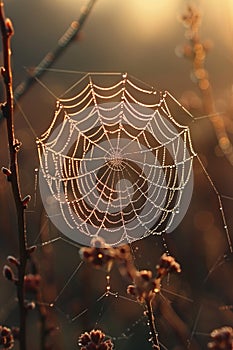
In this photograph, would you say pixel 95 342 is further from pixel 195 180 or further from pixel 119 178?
pixel 119 178

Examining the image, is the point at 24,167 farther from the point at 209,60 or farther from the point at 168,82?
the point at 209,60

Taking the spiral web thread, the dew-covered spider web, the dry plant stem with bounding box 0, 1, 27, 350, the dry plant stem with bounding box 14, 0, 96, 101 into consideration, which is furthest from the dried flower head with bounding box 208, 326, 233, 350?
the spiral web thread

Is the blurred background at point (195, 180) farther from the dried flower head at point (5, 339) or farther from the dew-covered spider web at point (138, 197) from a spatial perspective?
the dried flower head at point (5, 339)

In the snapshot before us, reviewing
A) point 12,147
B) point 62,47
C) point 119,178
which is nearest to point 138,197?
point 119,178

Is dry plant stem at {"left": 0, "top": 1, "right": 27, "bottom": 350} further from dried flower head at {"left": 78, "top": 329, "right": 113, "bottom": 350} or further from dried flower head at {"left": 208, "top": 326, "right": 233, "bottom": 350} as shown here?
dried flower head at {"left": 208, "top": 326, "right": 233, "bottom": 350}

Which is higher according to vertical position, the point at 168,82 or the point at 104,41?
the point at 104,41

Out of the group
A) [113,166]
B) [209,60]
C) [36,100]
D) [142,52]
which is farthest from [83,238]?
[142,52]

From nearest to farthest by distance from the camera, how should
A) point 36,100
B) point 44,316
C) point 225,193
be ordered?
point 44,316 → point 225,193 → point 36,100

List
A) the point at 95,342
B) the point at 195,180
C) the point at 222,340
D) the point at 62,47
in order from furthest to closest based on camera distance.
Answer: the point at 195,180 < the point at 62,47 < the point at 95,342 < the point at 222,340
